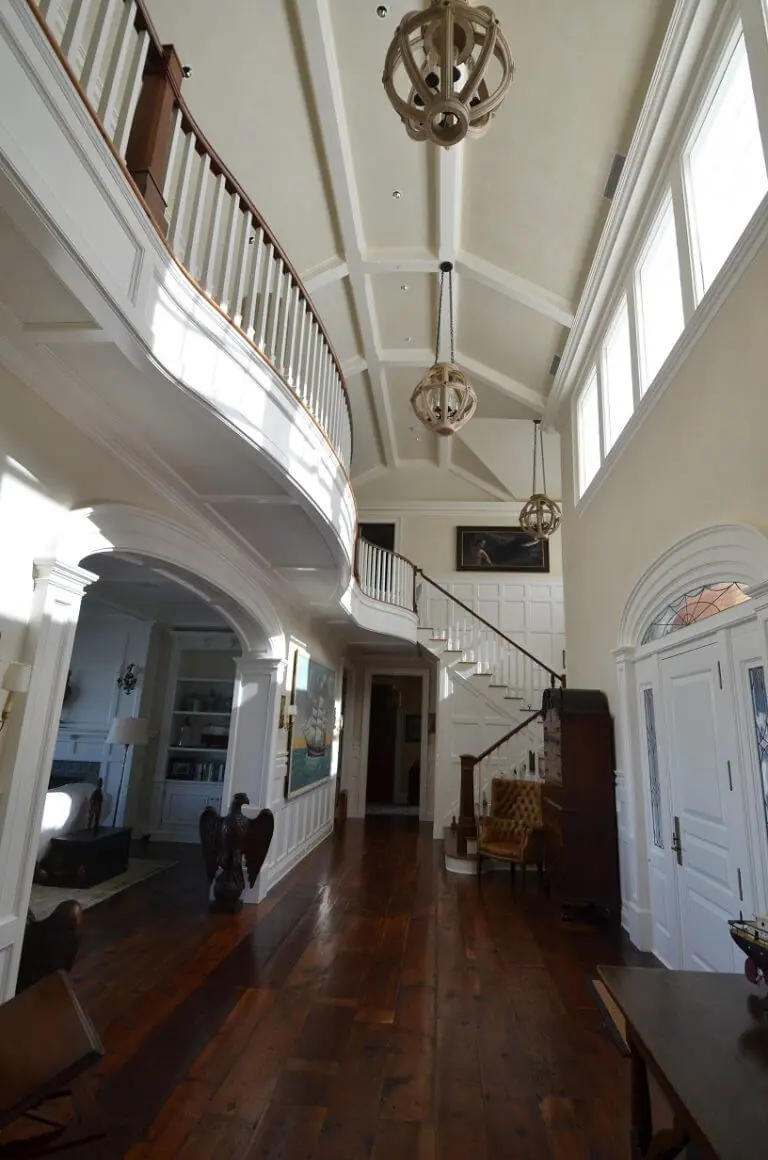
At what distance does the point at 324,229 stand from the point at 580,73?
303 centimetres

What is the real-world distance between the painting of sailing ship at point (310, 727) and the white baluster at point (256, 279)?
4.19 meters

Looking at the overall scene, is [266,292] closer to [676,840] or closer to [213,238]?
[213,238]

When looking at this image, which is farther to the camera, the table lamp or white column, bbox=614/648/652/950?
the table lamp

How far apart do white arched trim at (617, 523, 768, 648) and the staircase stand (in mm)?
3602

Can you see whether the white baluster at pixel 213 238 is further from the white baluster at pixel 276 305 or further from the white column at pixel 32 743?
the white column at pixel 32 743

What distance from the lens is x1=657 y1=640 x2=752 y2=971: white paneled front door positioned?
10.8 feet

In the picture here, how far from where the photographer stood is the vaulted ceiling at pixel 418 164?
448 centimetres

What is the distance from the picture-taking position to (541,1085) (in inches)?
104

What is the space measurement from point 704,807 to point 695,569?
1.52 meters

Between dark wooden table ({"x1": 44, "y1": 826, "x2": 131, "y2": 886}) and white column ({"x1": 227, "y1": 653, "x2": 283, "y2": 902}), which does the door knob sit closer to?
white column ({"x1": 227, "y1": 653, "x2": 283, "y2": 902})

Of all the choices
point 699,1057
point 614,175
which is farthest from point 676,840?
point 614,175

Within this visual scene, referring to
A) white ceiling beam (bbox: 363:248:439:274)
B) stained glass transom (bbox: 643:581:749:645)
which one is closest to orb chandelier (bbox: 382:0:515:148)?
stained glass transom (bbox: 643:581:749:645)

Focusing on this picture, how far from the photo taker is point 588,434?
6.66 metres

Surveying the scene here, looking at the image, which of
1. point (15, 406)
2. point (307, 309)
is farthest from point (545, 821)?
point (15, 406)
